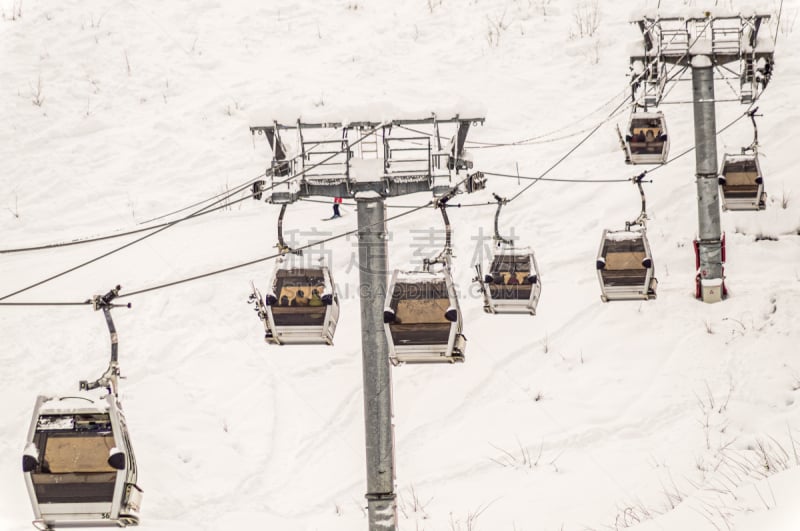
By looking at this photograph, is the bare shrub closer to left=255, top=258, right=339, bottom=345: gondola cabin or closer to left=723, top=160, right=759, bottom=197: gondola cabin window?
left=723, top=160, right=759, bottom=197: gondola cabin window

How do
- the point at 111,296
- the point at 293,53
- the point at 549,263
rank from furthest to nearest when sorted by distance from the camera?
the point at 293,53 → the point at 549,263 → the point at 111,296

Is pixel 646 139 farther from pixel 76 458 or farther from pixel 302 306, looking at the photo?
pixel 76 458

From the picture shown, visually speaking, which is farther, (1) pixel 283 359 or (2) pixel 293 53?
(2) pixel 293 53

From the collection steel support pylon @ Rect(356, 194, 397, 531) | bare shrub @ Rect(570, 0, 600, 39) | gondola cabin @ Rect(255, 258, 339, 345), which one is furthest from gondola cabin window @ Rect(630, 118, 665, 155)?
bare shrub @ Rect(570, 0, 600, 39)

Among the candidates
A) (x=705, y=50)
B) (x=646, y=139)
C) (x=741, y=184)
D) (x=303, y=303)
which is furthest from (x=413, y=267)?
(x=303, y=303)

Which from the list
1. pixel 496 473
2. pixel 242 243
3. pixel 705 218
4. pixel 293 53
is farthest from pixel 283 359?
pixel 293 53

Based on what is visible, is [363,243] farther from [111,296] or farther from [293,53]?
[293,53]

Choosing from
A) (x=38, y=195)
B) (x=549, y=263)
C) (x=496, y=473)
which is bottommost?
(x=496, y=473)

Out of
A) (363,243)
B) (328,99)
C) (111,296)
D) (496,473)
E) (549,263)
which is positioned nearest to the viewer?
(111,296)
